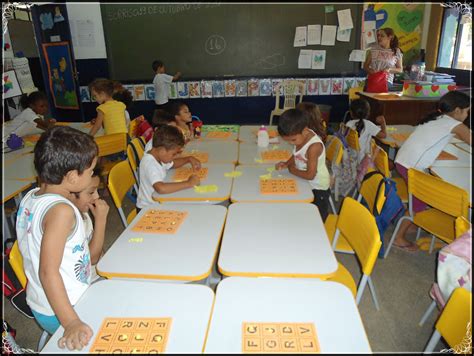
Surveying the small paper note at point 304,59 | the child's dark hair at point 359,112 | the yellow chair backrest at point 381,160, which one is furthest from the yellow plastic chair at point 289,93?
the yellow chair backrest at point 381,160

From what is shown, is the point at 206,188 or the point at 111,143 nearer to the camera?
the point at 206,188

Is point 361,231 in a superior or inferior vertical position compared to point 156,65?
inferior

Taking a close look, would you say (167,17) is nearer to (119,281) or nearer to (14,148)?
(14,148)

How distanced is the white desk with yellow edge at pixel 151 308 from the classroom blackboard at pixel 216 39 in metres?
4.97

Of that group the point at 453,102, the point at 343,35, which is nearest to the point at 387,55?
the point at 343,35

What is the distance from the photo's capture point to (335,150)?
3.04 meters

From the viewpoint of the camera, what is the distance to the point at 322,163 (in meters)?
2.37

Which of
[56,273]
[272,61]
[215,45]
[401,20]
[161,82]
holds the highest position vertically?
[401,20]

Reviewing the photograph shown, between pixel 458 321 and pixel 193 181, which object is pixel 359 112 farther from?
pixel 458 321

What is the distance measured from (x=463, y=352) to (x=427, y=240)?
72.3 inches

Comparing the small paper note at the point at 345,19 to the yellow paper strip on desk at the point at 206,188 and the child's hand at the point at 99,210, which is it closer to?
the yellow paper strip on desk at the point at 206,188

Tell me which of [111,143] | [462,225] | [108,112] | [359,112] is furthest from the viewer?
[108,112]

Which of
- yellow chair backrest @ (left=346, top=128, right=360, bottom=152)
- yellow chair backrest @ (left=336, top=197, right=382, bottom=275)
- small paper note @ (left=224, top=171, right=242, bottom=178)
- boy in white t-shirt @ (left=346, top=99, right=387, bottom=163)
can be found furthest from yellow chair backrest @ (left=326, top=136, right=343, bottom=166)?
yellow chair backrest @ (left=336, top=197, right=382, bottom=275)

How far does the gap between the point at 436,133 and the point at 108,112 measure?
9.75ft
